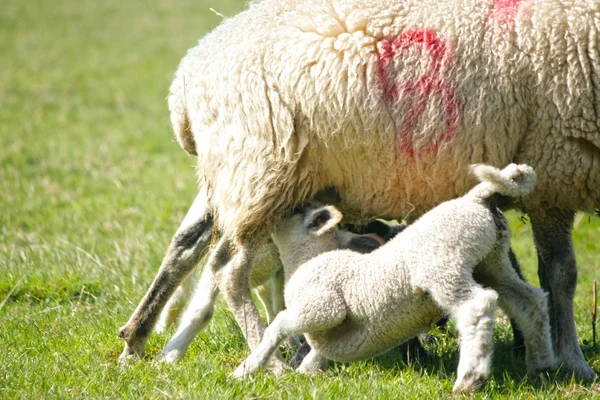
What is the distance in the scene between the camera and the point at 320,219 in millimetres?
4301

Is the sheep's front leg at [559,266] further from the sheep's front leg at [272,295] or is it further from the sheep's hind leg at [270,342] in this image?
the sheep's front leg at [272,295]

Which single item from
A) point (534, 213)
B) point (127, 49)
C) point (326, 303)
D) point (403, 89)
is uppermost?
point (403, 89)

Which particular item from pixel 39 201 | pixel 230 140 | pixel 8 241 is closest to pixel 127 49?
pixel 39 201

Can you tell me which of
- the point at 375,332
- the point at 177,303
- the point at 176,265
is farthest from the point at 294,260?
the point at 177,303

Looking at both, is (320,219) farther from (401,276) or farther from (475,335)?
(475,335)

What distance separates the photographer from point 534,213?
4.40 meters

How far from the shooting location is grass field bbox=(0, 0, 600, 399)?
12.7ft

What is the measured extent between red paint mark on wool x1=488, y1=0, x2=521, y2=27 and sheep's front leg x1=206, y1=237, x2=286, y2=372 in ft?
5.60

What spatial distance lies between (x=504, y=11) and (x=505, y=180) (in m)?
1.02

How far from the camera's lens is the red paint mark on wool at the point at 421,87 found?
13.9ft

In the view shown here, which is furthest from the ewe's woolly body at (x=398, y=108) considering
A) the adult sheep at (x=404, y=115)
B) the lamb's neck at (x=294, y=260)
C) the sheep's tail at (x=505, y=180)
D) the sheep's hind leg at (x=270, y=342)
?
the sheep's hind leg at (x=270, y=342)

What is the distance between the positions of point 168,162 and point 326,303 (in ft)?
22.7

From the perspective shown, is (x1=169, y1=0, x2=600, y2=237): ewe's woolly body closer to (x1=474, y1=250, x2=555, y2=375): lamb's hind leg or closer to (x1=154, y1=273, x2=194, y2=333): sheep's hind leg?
(x1=474, y1=250, x2=555, y2=375): lamb's hind leg

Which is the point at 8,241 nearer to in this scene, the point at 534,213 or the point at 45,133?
the point at 534,213
